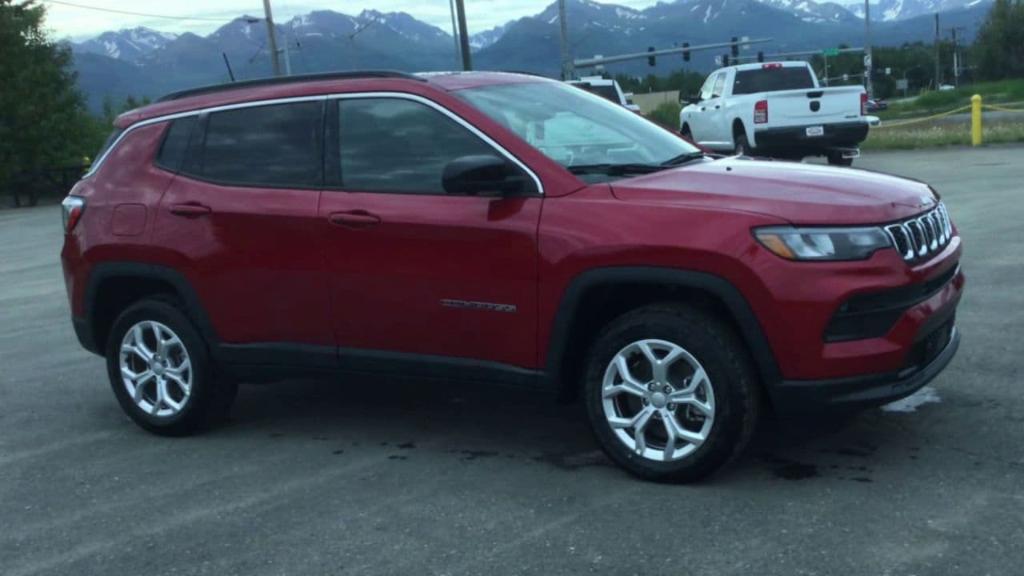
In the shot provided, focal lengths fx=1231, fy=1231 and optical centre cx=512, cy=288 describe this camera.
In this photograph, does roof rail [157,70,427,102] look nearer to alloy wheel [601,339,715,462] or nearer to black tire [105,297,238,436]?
black tire [105,297,238,436]

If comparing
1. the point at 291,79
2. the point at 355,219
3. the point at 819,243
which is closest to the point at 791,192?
the point at 819,243

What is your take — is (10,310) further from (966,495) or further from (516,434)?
(966,495)

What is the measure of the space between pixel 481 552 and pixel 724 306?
139 centimetres

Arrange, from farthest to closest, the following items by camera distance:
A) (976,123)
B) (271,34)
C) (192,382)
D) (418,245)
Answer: (271,34) < (976,123) < (192,382) < (418,245)

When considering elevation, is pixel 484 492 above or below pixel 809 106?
below

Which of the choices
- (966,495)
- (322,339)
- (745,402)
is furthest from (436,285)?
(966,495)

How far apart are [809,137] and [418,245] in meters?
15.7

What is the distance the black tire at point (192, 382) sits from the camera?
625 cm

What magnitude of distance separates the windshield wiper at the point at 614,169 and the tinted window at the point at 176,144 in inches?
86.6

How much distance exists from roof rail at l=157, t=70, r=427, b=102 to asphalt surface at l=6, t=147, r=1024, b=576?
1489mm

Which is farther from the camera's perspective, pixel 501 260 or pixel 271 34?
pixel 271 34

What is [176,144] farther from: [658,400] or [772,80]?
[772,80]

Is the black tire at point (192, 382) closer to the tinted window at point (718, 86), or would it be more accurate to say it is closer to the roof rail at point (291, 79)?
the roof rail at point (291, 79)

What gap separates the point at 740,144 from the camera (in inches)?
840
